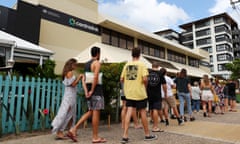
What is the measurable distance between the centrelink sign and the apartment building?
46.0m

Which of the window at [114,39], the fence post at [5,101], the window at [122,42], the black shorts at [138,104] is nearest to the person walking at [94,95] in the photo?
the black shorts at [138,104]

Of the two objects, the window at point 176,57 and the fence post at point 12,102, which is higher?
the window at point 176,57

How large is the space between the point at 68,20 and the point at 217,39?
162 ft

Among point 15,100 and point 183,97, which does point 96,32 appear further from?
point 15,100

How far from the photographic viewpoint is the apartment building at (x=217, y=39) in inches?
1984

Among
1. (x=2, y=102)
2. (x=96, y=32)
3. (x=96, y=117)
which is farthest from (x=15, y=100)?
Result: (x=96, y=32)

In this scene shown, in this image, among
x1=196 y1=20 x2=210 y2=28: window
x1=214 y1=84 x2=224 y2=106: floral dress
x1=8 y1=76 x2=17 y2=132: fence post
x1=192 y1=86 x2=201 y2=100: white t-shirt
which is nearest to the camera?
x1=8 y1=76 x2=17 y2=132: fence post

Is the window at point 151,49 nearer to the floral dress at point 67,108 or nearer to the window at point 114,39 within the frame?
the window at point 114,39

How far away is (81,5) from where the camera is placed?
1313cm

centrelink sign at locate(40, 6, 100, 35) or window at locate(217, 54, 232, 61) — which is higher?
window at locate(217, 54, 232, 61)

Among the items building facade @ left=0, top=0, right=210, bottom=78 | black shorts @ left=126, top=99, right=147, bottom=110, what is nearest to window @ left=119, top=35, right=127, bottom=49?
building facade @ left=0, top=0, right=210, bottom=78

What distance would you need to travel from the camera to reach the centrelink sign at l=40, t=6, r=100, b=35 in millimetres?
10898

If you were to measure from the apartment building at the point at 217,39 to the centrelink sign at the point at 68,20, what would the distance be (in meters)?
46.0

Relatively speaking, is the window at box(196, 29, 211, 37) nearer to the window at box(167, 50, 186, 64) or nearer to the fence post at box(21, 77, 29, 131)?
the window at box(167, 50, 186, 64)
